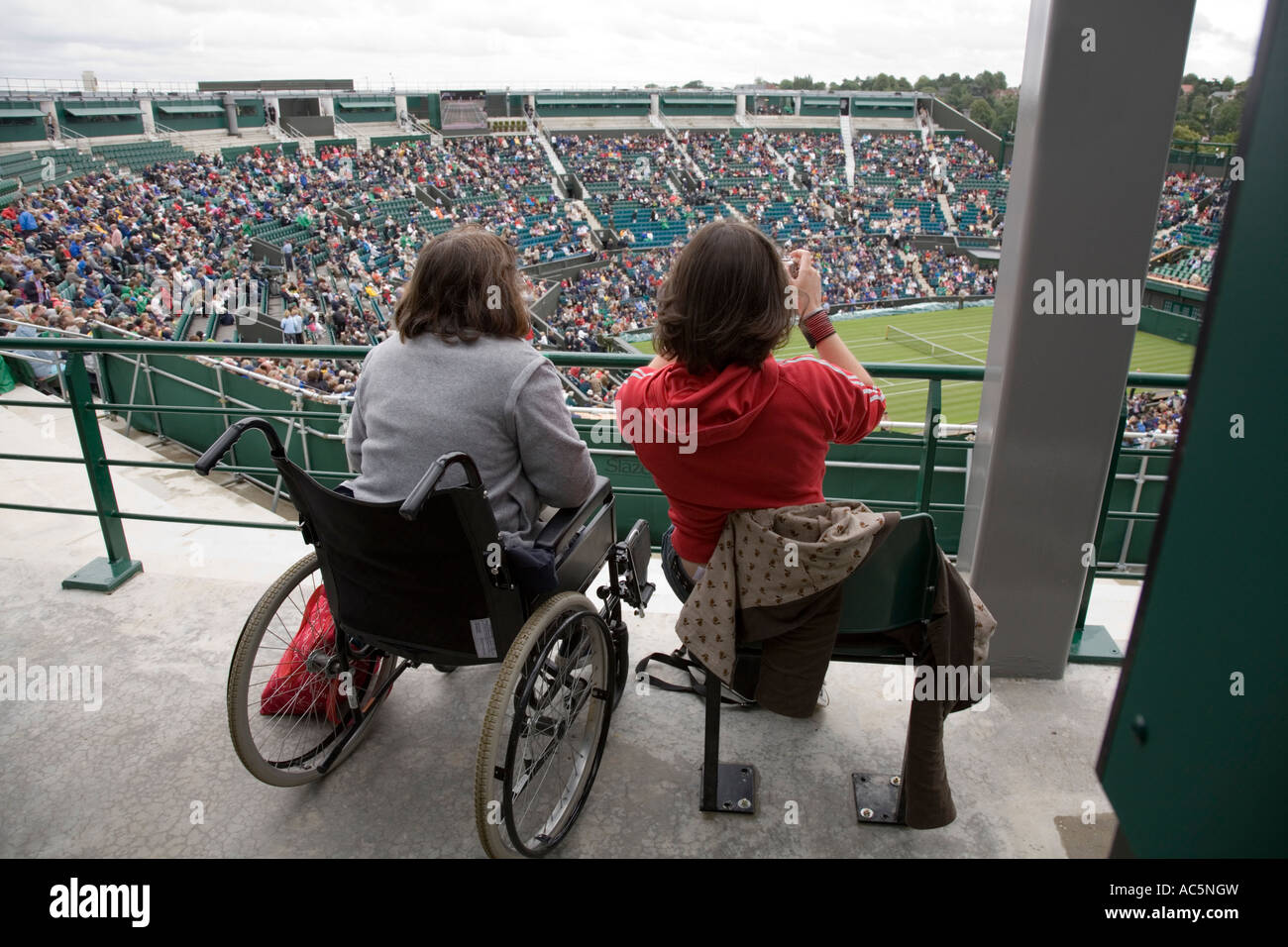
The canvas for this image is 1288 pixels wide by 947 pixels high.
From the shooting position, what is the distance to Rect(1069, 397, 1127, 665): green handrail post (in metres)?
2.26

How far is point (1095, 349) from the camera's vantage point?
6.43 feet

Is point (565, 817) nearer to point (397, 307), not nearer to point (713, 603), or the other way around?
point (713, 603)

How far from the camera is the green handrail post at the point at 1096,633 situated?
2.26 m

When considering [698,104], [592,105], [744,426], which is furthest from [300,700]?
[698,104]

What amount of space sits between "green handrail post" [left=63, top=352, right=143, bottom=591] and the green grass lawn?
13869 millimetres

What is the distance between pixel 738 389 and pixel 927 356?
869 inches

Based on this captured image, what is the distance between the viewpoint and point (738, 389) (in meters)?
1.50

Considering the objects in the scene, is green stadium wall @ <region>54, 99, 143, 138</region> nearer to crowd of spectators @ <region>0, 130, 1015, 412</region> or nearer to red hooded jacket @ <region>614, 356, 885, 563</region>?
crowd of spectators @ <region>0, 130, 1015, 412</region>

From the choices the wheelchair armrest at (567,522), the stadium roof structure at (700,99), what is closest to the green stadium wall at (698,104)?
the stadium roof structure at (700,99)

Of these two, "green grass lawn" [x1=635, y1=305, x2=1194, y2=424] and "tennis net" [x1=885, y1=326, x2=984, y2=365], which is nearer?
"green grass lawn" [x1=635, y1=305, x2=1194, y2=424]

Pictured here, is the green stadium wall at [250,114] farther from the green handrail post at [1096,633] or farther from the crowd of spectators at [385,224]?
the green handrail post at [1096,633]

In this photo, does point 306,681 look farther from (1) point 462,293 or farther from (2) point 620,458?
(2) point 620,458

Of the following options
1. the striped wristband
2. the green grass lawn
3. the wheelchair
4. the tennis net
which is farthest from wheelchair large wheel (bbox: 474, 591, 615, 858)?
the tennis net

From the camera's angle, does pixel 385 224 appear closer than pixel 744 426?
No
